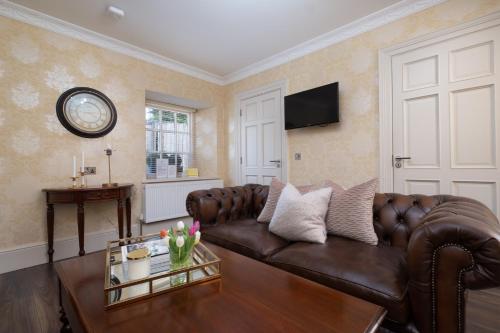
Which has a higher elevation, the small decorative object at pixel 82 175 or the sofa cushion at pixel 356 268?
the small decorative object at pixel 82 175

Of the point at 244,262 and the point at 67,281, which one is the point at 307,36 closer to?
the point at 244,262

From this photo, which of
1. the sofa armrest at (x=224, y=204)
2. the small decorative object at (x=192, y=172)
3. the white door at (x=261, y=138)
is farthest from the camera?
the small decorative object at (x=192, y=172)

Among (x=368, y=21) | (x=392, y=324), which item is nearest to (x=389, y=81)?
(x=368, y=21)

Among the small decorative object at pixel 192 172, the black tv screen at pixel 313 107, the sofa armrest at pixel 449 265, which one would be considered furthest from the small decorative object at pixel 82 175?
the sofa armrest at pixel 449 265

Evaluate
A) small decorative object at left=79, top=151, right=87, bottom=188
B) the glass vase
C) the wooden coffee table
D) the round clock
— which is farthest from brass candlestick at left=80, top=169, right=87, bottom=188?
the glass vase

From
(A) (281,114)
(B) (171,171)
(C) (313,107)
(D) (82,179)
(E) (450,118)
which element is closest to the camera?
(E) (450,118)

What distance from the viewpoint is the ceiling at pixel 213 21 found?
94.3 inches

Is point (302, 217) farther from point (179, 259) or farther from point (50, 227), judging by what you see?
point (50, 227)

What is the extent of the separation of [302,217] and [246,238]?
0.42 meters

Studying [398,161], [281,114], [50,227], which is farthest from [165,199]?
[398,161]

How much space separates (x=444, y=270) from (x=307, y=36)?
2880 mm

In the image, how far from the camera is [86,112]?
284 centimetres

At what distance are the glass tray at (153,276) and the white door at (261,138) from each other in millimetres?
2430

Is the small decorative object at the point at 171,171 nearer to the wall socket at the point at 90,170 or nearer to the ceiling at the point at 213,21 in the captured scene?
the wall socket at the point at 90,170
